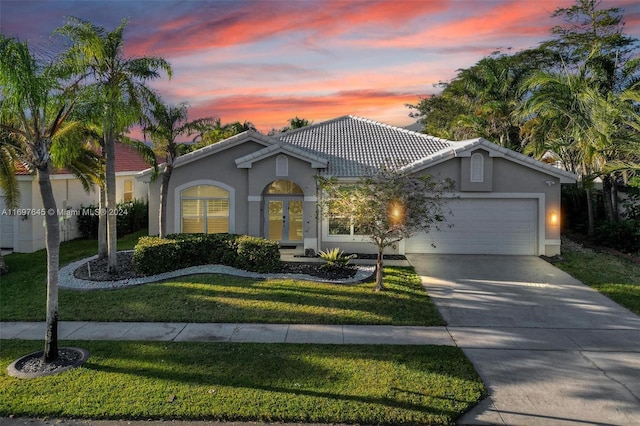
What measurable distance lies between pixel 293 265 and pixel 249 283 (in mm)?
2701

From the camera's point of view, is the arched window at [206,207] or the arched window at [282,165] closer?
the arched window at [282,165]

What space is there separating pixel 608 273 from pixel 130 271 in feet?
50.2

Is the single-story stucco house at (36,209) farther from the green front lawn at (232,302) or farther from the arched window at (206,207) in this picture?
the green front lawn at (232,302)

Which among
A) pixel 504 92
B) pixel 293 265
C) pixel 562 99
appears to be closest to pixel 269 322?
pixel 293 265

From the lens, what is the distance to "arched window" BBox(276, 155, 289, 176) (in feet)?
57.0

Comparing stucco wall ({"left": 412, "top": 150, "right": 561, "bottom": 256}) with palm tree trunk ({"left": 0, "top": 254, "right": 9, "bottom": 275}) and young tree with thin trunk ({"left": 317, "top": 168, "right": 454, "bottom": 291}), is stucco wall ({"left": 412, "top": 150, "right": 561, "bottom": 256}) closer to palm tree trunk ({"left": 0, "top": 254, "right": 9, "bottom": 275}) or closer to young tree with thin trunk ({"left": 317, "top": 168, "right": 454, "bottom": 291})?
young tree with thin trunk ({"left": 317, "top": 168, "right": 454, "bottom": 291})

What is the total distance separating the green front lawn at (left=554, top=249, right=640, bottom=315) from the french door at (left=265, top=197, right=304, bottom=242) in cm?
992

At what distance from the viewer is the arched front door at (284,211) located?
18234 mm

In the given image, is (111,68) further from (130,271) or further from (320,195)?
(320,195)

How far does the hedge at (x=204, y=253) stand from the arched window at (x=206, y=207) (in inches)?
135

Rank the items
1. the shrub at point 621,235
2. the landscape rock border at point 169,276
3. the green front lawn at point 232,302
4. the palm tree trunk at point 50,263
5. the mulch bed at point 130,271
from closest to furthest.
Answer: the palm tree trunk at point 50,263 → the green front lawn at point 232,302 → the landscape rock border at point 169,276 → the mulch bed at point 130,271 → the shrub at point 621,235

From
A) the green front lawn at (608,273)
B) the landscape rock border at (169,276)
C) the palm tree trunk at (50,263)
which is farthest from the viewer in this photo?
the landscape rock border at (169,276)

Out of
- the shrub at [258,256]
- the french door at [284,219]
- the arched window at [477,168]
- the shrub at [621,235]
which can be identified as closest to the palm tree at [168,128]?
the shrub at [258,256]

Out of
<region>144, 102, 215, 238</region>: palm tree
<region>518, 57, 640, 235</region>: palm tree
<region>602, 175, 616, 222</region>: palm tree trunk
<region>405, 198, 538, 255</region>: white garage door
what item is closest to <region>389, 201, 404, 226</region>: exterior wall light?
<region>405, 198, 538, 255</region>: white garage door
